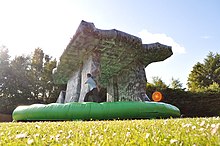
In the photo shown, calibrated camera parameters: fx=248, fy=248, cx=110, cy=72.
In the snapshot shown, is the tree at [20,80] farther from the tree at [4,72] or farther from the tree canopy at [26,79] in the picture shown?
the tree at [4,72]

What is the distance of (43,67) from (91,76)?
17.4 metres

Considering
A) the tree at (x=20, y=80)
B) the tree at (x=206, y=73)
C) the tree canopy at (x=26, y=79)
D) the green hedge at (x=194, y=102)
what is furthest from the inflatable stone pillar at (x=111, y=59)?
the tree at (x=206, y=73)

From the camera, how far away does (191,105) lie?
19.1 meters

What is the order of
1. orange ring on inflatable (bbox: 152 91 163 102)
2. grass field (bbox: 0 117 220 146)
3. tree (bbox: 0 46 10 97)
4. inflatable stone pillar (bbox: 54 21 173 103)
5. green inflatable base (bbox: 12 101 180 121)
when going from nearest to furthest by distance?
grass field (bbox: 0 117 220 146) < green inflatable base (bbox: 12 101 180 121) < inflatable stone pillar (bbox: 54 21 173 103) < orange ring on inflatable (bbox: 152 91 163 102) < tree (bbox: 0 46 10 97)

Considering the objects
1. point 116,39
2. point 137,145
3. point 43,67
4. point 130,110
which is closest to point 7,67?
point 43,67

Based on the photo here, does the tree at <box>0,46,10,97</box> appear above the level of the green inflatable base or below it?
above

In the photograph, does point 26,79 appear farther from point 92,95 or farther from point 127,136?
point 127,136

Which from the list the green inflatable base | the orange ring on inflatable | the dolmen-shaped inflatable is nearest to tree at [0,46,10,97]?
the dolmen-shaped inflatable

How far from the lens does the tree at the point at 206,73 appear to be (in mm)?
32906

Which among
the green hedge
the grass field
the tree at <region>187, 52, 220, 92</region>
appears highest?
the tree at <region>187, 52, 220, 92</region>

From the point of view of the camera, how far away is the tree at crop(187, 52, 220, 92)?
3291cm

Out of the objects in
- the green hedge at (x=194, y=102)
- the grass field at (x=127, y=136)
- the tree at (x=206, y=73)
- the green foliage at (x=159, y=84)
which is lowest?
the grass field at (x=127, y=136)

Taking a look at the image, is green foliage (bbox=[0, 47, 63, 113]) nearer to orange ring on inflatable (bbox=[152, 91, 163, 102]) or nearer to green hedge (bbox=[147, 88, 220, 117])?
orange ring on inflatable (bbox=[152, 91, 163, 102])

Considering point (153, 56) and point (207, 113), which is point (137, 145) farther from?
point (207, 113)
